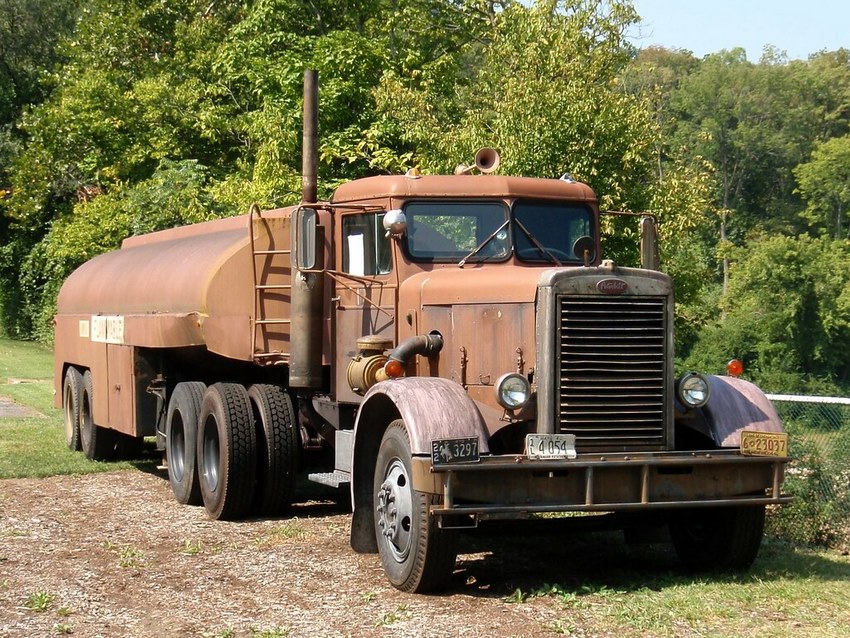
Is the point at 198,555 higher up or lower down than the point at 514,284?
lower down

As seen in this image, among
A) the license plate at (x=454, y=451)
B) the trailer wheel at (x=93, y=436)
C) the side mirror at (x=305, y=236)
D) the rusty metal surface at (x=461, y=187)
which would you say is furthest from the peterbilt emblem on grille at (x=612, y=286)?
the trailer wheel at (x=93, y=436)

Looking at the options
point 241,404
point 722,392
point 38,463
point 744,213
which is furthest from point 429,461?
point 744,213

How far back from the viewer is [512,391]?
27.1 ft

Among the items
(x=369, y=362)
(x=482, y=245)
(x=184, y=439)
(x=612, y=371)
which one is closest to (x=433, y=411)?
(x=612, y=371)

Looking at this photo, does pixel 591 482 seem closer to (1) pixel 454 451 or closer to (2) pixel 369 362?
(1) pixel 454 451

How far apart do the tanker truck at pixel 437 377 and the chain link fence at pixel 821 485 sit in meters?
1.29

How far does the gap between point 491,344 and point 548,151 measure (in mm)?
7702

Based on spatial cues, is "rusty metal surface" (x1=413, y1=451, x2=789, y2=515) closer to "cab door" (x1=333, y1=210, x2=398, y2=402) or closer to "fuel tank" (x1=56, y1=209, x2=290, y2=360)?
"cab door" (x1=333, y1=210, x2=398, y2=402)

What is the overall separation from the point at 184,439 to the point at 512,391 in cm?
520

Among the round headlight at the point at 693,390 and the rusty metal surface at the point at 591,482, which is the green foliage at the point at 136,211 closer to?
the round headlight at the point at 693,390

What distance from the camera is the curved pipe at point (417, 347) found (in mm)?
9070

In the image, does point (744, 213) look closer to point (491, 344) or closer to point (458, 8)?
point (458, 8)

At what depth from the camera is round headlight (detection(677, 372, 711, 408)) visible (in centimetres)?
877

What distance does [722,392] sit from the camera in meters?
9.03
